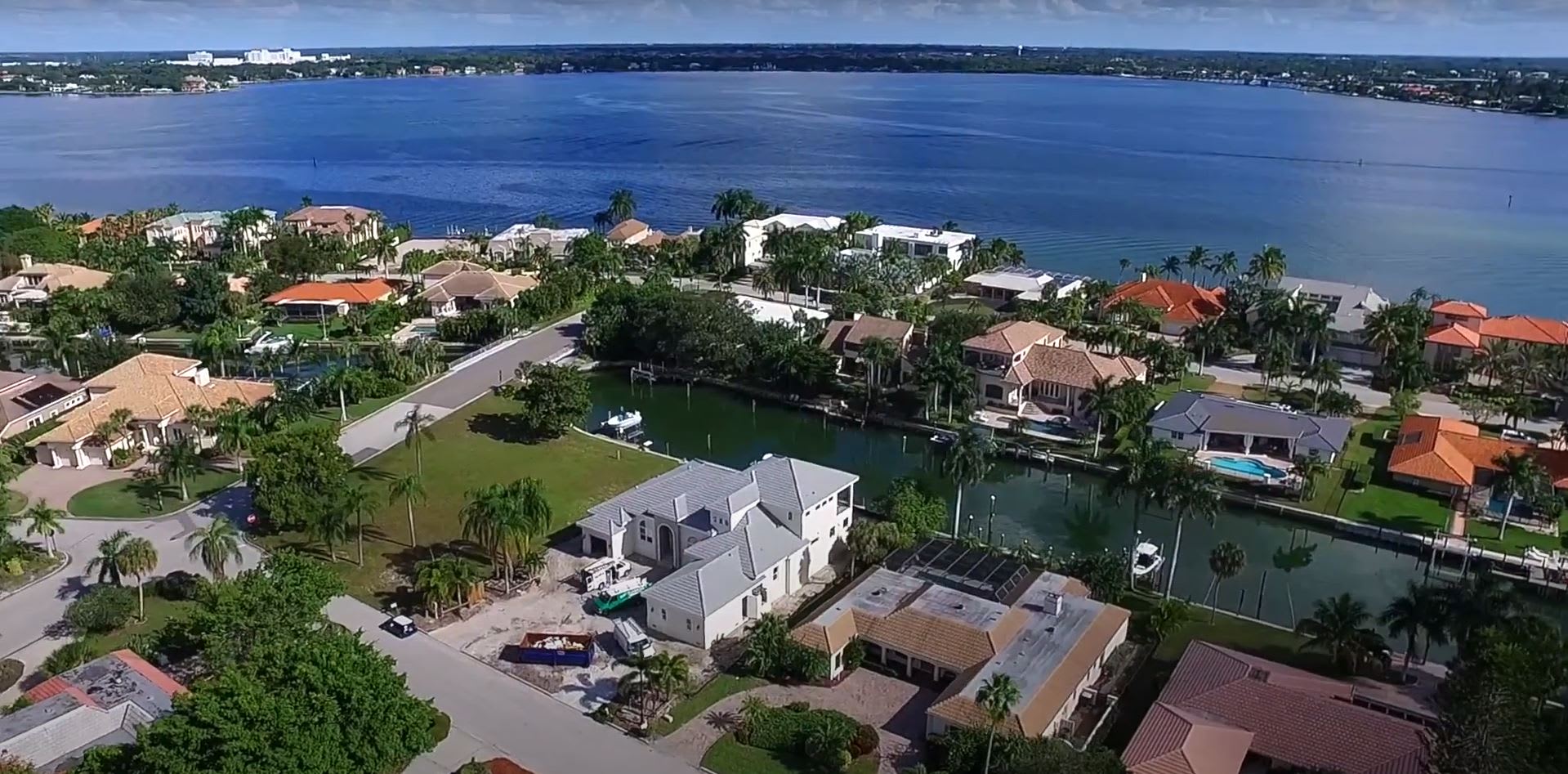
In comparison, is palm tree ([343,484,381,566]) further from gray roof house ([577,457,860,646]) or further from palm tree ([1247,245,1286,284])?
palm tree ([1247,245,1286,284])

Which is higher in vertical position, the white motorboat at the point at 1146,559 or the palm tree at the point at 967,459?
the palm tree at the point at 967,459

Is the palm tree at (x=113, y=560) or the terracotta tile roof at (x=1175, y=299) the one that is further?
the terracotta tile roof at (x=1175, y=299)

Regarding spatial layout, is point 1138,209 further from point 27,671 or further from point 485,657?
point 27,671

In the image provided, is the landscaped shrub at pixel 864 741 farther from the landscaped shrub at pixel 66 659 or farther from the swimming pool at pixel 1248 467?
the swimming pool at pixel 1248 467

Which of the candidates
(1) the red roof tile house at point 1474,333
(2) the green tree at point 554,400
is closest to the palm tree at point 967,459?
(2) the green tree at point 554,400

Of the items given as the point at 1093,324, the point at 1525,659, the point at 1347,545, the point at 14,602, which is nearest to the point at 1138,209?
the point at 1093,324

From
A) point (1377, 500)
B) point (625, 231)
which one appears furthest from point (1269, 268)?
point (625, 231)

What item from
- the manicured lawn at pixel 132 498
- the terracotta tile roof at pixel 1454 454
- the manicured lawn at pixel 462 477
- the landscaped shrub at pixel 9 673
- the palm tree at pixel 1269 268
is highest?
the palm tree at pixel 1269 268
